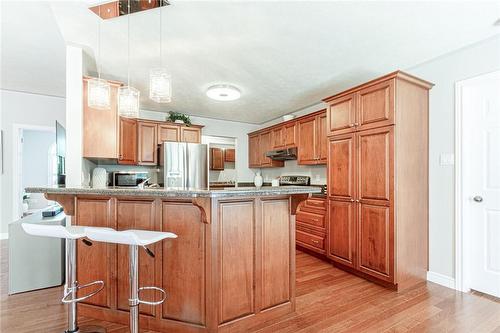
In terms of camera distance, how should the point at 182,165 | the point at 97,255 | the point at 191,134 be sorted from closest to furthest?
the point at 97,255 < the point at 182,165 < the point at 191,134

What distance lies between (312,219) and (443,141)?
1.91 m

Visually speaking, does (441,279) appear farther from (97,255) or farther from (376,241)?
(97,255)

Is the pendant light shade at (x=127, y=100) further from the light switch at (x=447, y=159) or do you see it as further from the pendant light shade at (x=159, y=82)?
the light switch at (x=447, y=159)

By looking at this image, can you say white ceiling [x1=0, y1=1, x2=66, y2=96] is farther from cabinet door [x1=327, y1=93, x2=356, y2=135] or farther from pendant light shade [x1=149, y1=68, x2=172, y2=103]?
cabinet door [x1=327, y1=93, x2=356, y2=135]

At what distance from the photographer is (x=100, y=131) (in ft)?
9.89

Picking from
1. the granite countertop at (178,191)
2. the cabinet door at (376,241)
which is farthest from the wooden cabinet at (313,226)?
the granite countertop at (178,191)

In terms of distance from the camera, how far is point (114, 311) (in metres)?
2.08

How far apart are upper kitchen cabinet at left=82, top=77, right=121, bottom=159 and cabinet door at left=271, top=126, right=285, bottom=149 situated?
10.1 ft

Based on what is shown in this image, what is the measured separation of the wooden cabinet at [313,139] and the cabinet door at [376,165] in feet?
3.55

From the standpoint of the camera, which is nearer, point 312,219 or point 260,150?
point 312,219

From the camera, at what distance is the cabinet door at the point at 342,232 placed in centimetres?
312

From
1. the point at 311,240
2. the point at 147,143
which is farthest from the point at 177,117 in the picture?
the point at 311,240

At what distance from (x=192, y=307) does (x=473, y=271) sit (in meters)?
2.88

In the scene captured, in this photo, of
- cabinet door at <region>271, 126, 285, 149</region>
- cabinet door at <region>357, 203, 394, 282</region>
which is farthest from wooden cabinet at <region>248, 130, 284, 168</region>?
cabinet door at <region>357, 203, 394, 282</region>
